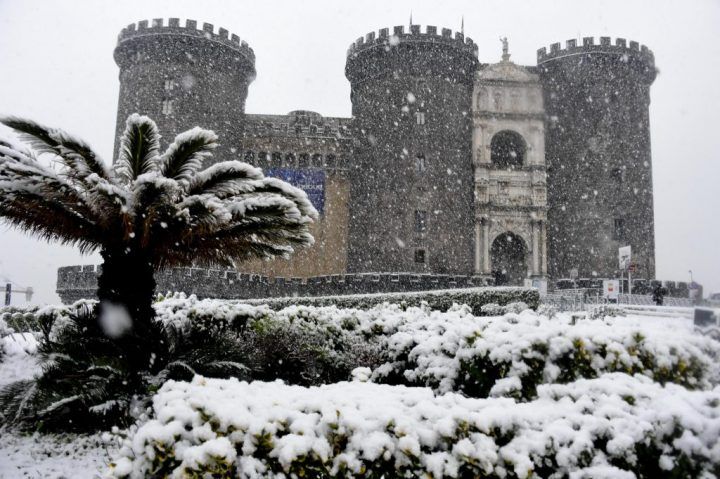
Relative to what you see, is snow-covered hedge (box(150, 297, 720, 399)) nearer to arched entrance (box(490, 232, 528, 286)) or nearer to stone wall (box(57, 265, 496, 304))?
stone wall (box(57, 265, 496, 304))

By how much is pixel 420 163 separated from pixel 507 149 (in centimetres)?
617

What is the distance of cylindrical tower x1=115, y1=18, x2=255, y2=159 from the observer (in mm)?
29891

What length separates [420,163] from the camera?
30.5 m

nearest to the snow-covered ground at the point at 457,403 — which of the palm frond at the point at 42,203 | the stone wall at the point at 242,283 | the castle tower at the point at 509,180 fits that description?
the palm frond at the point at 42,203

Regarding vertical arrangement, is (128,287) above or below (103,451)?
above

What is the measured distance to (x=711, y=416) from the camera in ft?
9.02

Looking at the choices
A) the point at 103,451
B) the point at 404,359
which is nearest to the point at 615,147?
the point at 404,359

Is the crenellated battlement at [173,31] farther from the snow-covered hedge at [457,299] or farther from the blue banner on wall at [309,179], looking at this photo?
the snow-covered hedge at [457,299]

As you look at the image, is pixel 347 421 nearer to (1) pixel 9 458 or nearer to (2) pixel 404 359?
(2) pixel 404 359

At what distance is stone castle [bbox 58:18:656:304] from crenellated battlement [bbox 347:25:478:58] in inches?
3.2

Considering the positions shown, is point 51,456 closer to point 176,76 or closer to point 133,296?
point 133,296

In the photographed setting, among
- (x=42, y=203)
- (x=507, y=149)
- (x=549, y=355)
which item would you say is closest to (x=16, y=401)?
(x=42, y=203)

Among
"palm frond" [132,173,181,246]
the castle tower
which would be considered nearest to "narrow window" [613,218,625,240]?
the castle tower

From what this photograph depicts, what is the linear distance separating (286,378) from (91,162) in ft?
12.6
